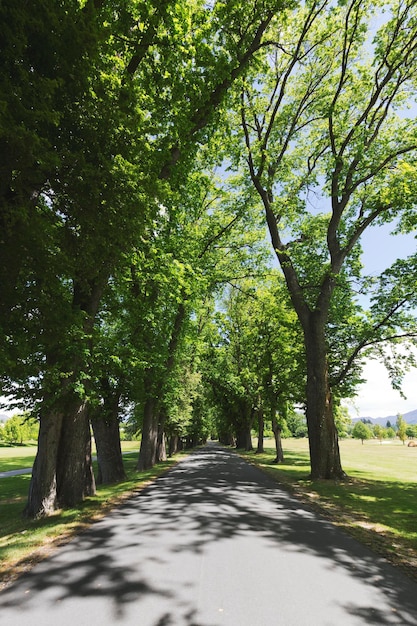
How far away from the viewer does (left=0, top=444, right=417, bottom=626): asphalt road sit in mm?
3375

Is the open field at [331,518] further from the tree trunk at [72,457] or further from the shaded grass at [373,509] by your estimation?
the tree trunk at [72,457]

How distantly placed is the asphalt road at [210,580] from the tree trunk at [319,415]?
21.7 feet

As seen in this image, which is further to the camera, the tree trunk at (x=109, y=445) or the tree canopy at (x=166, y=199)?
the tree trunk at (x=109, y=445)

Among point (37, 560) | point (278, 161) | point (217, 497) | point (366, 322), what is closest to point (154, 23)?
point (278, 161)

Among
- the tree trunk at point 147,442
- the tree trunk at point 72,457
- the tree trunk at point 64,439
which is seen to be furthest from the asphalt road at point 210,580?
the tree trunk at point 147,442

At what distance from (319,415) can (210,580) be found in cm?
1008

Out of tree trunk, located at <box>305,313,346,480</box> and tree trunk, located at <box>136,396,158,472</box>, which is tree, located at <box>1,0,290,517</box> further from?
tree trunk, located at <box>136,396,158,472</box>

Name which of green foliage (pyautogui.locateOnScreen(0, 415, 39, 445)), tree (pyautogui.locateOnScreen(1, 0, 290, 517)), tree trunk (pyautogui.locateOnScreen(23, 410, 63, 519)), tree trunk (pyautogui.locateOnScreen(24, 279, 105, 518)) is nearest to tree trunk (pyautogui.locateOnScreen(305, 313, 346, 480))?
tree (pyautogui.locateOnScreen(1, 0, 290, 517))

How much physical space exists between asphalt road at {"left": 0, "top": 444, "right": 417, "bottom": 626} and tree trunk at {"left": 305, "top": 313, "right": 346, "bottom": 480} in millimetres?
6620

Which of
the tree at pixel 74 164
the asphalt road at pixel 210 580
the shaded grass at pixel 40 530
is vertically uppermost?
the tree at pixel 74 164

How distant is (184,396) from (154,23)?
23261 millimetres

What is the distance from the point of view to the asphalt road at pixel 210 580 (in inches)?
133

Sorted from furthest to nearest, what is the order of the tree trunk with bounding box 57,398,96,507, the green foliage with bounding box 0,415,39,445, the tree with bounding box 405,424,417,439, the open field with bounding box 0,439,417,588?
1. the tree with bounding box 405,424,417,439
2. the green foliage with bounding box 0,415,39,445
3. the tree trunk with bounding box 57,398,96,507
4. the open field with bounding box 0,439,417,588

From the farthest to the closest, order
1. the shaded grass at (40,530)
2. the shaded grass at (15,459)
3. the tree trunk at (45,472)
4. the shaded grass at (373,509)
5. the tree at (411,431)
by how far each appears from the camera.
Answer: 1. the tree at (411,431)
2. the shaded grass at (15,459)
3. the tree trunk at (45,472)
4. the shaded grass at (373,509)
5. the shaded grass at (40,530)
